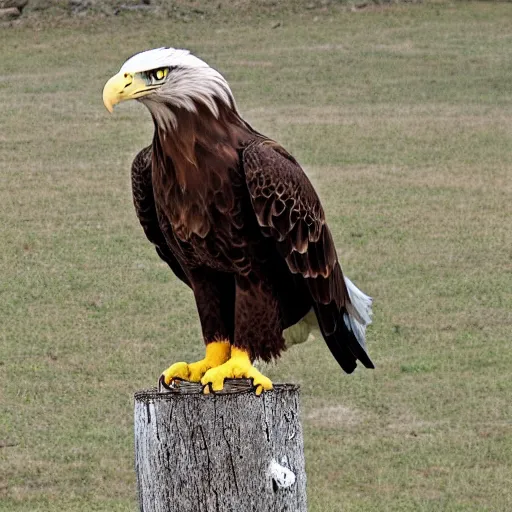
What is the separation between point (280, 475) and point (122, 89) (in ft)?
3.78

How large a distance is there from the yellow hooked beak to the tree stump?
0.83 m

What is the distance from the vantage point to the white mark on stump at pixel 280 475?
3564 mm

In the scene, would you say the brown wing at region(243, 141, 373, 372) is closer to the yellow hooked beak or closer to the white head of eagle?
the white head of eagle

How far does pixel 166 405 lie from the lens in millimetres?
3625

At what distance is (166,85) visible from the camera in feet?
12.9

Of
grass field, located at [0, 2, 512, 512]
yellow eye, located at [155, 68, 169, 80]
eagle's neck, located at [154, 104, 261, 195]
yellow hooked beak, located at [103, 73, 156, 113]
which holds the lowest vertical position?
grass field, located at [0, 2, 512, 512]

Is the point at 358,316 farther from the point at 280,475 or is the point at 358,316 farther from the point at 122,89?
the point at 122,89

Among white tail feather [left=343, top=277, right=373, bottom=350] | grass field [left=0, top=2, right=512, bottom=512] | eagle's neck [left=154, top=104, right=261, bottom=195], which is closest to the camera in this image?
eagle's neck [left=154, top=104, right=261, bottom=195]

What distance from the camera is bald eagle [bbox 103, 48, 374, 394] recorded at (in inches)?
157

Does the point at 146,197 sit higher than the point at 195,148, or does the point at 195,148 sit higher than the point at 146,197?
the point at 195,148

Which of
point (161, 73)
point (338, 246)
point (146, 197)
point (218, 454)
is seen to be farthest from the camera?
point (338, 246)

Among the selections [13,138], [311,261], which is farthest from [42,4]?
[311,261]

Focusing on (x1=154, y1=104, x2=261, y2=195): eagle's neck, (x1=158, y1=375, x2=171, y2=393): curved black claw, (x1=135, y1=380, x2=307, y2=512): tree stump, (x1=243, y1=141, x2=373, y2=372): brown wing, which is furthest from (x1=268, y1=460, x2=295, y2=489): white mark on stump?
(x1=154, y1=104, x2=261, y2=195): eagle's neck

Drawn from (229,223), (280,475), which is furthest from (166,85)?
(280,475)
